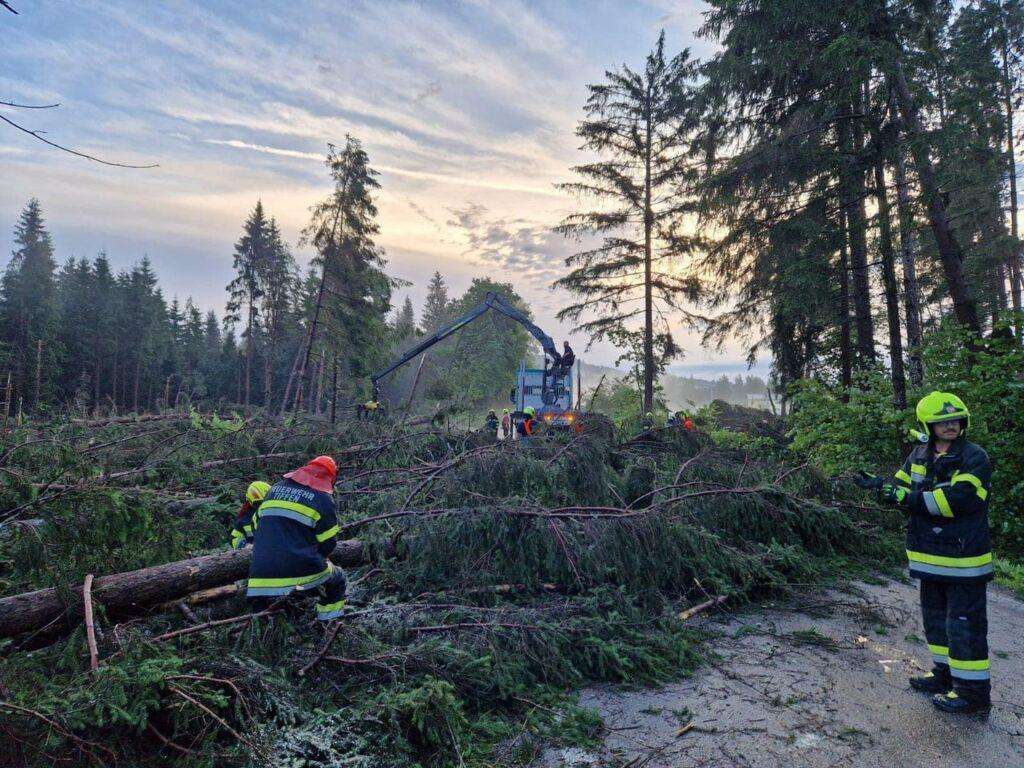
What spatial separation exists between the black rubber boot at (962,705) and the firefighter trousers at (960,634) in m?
0.02

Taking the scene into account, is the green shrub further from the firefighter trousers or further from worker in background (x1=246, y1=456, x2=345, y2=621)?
→ worker in background (x1=246, y1=456, x2=345, y2=621)

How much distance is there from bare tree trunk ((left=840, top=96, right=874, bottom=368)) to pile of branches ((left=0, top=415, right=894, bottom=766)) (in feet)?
17.7

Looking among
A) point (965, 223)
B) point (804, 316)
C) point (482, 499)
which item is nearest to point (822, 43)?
point (804, 316)

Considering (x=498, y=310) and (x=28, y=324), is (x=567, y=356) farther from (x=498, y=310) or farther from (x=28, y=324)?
(x=28, y=324)

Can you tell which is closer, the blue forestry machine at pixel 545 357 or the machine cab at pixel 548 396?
the machine cab at pixel 548 396

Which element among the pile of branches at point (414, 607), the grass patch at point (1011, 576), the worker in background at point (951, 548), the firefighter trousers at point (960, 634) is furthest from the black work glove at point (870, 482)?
the grass patch at point (1011, 576)

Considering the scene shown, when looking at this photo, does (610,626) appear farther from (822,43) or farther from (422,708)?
(822,43)

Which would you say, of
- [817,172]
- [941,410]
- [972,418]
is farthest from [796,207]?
[941,410]

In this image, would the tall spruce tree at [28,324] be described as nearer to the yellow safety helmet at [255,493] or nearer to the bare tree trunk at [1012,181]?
the yellow safety helmet at [255,493]

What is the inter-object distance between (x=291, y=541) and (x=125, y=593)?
93 centimetres

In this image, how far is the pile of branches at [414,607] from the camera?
228cm

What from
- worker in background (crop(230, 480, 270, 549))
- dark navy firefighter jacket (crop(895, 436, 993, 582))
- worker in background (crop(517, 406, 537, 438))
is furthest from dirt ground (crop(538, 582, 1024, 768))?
worker in background (crop(517, 406, 537, 438))

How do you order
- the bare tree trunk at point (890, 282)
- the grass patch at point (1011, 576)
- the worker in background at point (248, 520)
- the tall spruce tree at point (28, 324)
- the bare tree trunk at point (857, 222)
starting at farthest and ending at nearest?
the tall spruce tree at point (28, 324)
the bare tree trunk at point (857, 222)
the bare tree trunk at point (890, 282)
the grass patch at point (1011, 576)
the worker in background at point (248, 520)

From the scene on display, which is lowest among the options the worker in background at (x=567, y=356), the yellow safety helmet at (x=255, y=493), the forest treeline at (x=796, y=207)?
the yellow safety helmet at (x=255, y=493)
